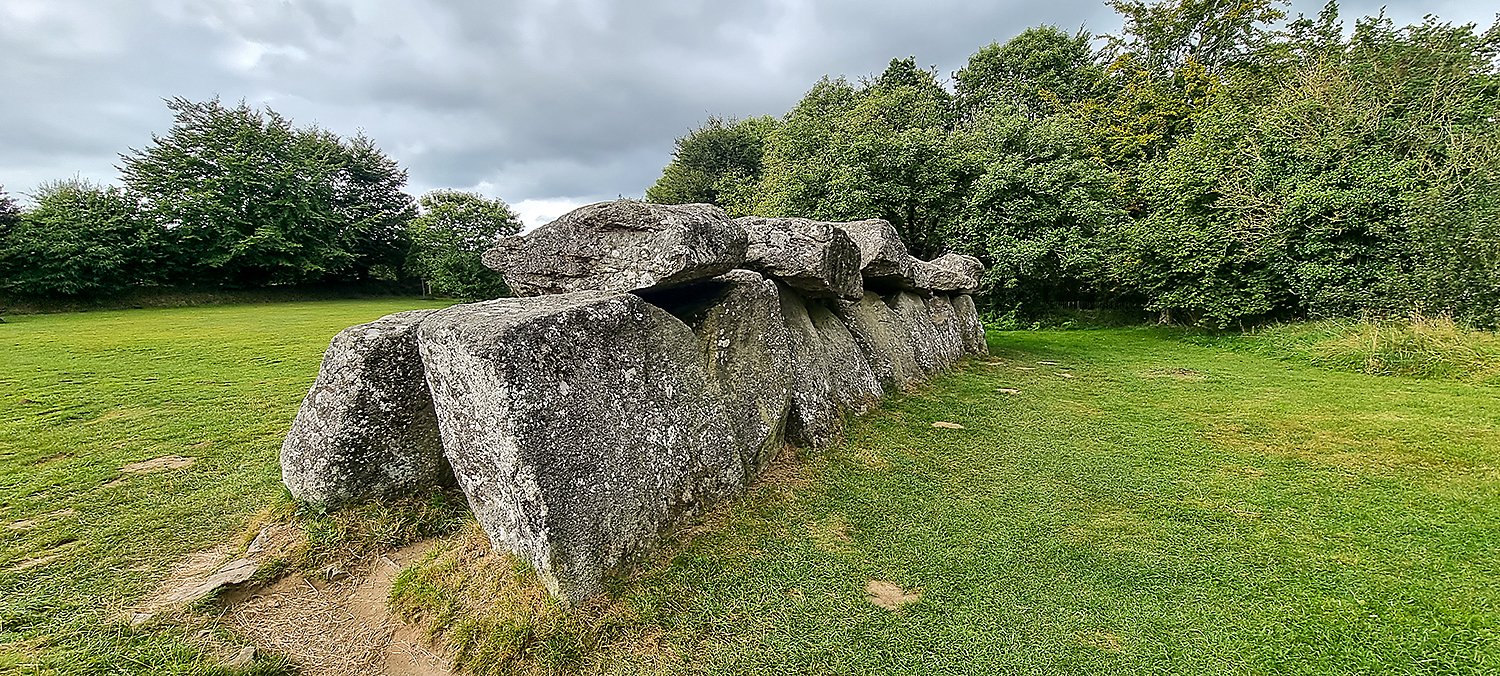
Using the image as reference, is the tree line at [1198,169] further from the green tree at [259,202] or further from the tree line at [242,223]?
the green tree at [259,202]

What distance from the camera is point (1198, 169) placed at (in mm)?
11961

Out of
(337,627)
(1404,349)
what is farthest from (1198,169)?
(337,627)

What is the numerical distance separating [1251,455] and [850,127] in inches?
495

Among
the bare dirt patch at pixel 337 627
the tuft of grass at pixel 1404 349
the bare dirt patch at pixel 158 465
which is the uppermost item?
the tuft of grass at pixel 1404 349

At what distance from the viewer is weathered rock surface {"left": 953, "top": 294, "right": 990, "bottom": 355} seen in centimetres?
1020

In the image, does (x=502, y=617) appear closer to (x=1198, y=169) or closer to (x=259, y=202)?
(x=1198, y=169)

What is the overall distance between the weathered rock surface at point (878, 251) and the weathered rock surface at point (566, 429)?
→ 13.1 ft

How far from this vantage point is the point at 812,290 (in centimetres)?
581

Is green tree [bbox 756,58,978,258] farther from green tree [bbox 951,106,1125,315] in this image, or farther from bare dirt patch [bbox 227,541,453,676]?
bare dirt patch [bbox 227,541,453,676]

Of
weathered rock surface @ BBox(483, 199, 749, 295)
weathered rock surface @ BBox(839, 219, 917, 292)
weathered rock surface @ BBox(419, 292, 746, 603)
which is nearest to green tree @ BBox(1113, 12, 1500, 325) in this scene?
weathered rock surface @ BBox(839, 219, 917, 292)

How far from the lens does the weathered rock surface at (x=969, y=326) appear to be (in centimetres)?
1020

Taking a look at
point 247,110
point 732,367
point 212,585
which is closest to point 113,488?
point 212,585

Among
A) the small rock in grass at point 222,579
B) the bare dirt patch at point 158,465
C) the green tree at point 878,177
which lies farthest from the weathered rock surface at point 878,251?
the green tree at point 878,177

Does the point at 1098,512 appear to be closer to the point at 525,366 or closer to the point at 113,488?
the point at 525,366
